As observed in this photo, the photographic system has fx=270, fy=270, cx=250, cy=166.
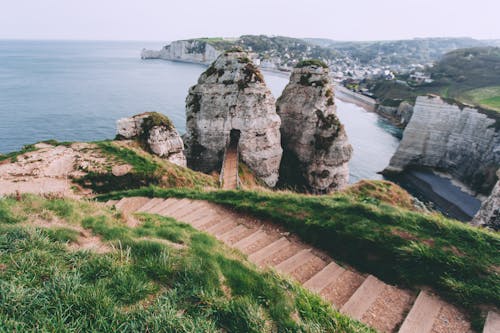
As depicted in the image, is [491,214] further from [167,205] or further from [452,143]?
[452,143]

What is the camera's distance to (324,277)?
22.0ft

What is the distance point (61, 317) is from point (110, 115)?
66901 mm

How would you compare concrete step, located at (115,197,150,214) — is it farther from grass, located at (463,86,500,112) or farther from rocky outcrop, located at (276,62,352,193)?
grass, located at (463,86,500,112)

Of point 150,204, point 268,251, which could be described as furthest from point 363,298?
point 150,204

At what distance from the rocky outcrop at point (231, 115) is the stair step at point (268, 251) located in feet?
71.7

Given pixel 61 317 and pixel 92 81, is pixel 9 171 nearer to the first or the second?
pixel 61 317

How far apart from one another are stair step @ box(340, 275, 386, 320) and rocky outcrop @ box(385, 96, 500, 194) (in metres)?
51.2

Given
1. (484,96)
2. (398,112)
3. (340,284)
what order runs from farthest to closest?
(398,112)
(484,96)
(340,284)

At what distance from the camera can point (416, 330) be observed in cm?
519

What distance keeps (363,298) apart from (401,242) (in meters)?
2.26

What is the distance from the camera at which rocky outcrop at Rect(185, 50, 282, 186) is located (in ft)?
96.1

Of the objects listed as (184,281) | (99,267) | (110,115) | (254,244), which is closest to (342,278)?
(254,244)

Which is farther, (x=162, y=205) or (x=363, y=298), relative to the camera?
(x=162, y=205)

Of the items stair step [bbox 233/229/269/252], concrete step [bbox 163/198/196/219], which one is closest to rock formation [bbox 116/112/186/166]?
concrete step [bbox 163/198/196/219]
